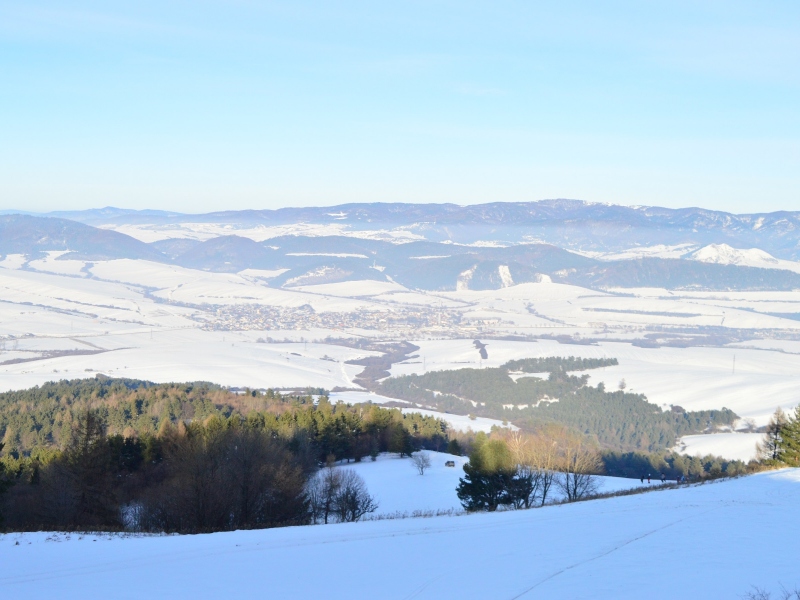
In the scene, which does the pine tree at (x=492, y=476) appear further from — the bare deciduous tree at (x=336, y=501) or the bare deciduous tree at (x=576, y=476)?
the bare deciduous tree at (x=336, y=501)

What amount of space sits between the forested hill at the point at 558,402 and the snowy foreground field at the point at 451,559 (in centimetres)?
3604

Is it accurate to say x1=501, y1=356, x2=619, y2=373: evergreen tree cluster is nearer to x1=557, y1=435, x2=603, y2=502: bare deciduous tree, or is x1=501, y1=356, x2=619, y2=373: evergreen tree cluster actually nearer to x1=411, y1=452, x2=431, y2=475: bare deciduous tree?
x1=411, y1=452, x2=431, y2=475: bare deciduous tree

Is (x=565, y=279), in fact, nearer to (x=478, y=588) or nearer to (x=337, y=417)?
(x=337, y=417)

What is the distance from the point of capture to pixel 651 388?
5712 cm

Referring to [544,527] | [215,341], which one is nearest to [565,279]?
[215,341]

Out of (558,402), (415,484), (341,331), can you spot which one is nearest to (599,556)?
(415,484)

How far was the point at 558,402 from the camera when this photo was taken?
57469mm

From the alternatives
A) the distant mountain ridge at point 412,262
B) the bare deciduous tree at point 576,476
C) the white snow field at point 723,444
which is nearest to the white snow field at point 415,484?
the bare deciduous tree at point 576,476

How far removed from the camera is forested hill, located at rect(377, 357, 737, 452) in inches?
1925

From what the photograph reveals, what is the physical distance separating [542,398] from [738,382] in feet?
47.9

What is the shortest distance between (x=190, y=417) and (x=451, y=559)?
2773 centimetres

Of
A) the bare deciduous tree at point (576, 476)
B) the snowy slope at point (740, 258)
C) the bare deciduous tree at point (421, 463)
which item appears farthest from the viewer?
the snowy slope at point (740, 258)

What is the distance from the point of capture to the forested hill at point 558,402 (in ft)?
160

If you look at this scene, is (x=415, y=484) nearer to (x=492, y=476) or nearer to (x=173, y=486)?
(x=492, y=476)
